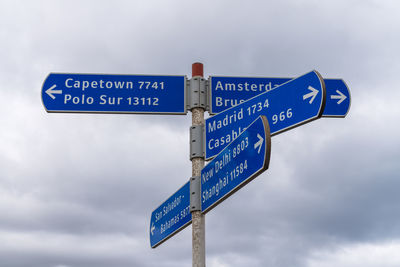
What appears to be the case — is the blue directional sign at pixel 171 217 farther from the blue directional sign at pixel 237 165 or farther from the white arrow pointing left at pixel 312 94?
the white arrow pointing left at pixel 312 94

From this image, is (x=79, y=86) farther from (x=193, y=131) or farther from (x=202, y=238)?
(x=202, y=238)

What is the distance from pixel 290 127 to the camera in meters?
4.43

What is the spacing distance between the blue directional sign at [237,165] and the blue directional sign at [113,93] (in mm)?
1132

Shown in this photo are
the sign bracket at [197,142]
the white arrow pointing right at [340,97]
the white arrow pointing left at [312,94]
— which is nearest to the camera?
the white arrow pointing left at [312,94]

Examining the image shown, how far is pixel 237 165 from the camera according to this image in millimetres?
4320

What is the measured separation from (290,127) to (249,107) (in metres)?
0.64

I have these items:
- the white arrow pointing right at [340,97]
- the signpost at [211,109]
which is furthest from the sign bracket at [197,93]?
the white arrow pointing right at [340,97]

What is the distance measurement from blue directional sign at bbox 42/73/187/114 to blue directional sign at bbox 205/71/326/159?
2.22 feet

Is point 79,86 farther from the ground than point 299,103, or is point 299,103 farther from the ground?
point 79,86

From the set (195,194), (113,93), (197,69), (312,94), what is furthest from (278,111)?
(113,93)

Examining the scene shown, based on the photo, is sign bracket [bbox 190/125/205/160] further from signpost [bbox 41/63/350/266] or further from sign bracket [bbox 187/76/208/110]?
sign bracket [bbox 187/76/208/110]

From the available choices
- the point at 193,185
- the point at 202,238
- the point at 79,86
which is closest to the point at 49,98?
the point at 79,86

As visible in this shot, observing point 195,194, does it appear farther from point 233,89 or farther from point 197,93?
point 233,89

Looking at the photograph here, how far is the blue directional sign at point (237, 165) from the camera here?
12.7ft
